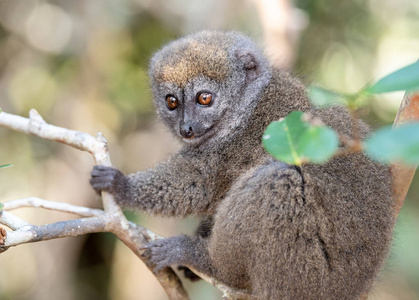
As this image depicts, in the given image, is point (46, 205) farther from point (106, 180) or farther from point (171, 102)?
point (171, 102)

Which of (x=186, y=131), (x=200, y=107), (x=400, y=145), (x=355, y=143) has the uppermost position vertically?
(x=200, y=107)

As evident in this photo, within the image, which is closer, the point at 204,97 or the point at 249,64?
the point at 204,97

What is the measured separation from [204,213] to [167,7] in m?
7.00

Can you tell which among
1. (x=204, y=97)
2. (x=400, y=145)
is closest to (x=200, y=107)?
(x=204, y=97)

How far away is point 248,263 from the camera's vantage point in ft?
12.6

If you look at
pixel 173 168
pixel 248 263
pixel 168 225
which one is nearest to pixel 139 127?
pixel 168 225

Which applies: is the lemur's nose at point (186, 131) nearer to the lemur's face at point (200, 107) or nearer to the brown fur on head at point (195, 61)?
the lemur's face at point (200, 107)

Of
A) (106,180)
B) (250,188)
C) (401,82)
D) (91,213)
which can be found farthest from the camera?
(106,180)

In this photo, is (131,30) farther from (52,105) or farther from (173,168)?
(173,168)

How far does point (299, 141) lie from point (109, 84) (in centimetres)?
865

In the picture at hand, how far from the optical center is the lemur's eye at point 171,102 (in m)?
5.03

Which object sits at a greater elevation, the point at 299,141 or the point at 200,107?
the point at 200,107

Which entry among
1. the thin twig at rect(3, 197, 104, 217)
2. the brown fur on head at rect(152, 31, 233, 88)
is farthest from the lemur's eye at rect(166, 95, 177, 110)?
the thin twig at rect(3, 197, 104, 217)

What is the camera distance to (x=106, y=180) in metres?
4.61
